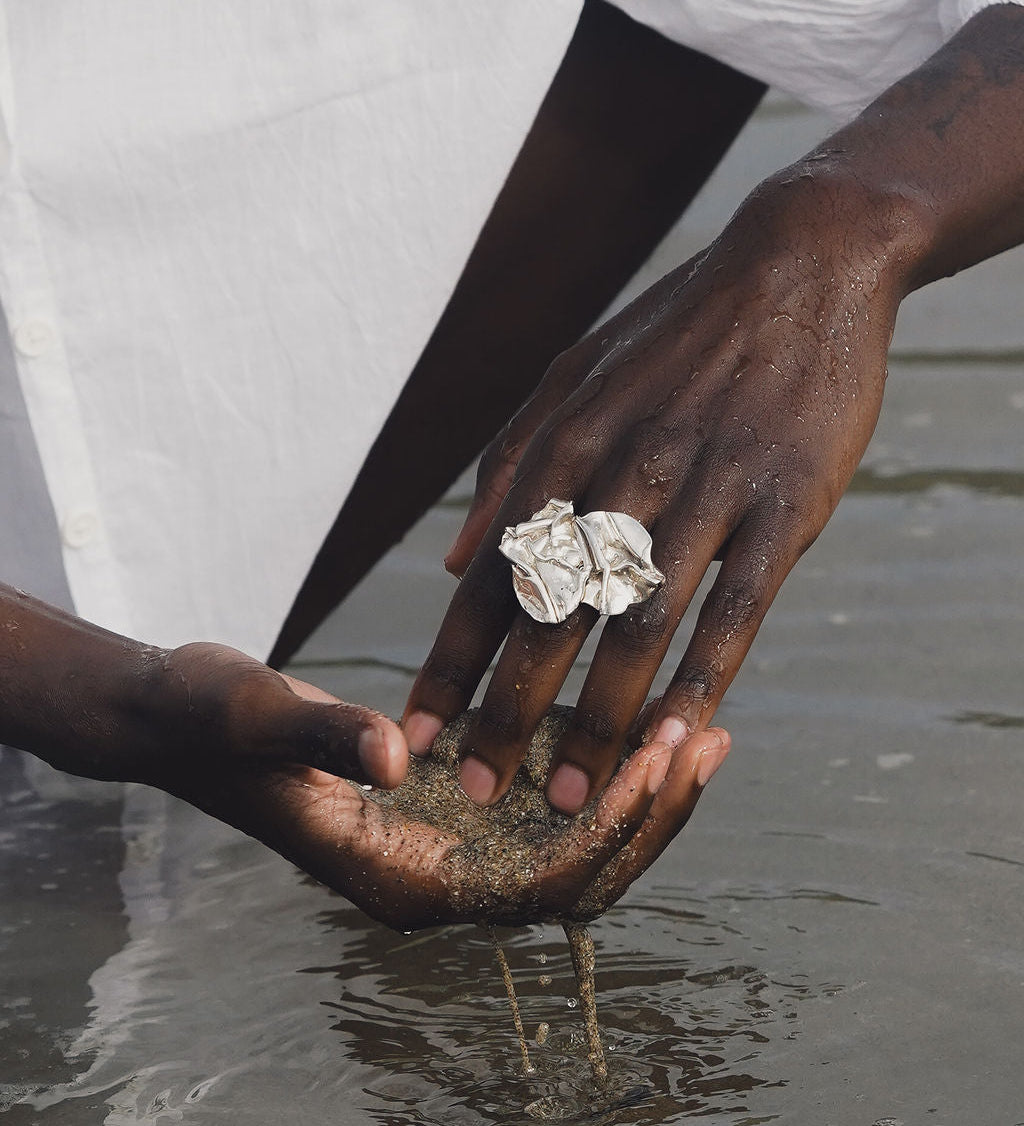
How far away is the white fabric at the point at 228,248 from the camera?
2012mm

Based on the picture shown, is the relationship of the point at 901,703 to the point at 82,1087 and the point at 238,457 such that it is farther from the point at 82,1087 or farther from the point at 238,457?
the point at 82,1087

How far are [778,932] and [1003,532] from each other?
121 cm

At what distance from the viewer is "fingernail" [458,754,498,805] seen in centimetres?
160

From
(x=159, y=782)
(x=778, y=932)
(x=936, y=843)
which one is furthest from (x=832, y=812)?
(x=159, y=782)

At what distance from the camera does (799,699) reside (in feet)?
8.34

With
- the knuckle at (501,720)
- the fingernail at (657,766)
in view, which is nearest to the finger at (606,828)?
the fingernail at (657,766)

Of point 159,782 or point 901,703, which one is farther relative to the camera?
point 901,703

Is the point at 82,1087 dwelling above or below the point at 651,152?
below

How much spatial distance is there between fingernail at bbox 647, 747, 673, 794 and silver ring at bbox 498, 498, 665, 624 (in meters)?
0.13

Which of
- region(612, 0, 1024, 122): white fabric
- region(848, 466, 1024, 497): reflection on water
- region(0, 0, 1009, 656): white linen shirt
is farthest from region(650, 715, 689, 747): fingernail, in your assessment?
region(848, 466, 1024, 497): reflection on water

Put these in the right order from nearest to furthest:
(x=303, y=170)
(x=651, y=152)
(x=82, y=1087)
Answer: (x=82, y=1087), (x=303, y=170), (x=651, y=152)

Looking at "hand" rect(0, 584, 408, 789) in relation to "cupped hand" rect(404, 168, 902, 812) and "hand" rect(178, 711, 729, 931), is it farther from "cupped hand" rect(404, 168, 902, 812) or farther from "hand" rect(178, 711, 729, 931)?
"cupped hand" rect(404, 168, 902, 812)

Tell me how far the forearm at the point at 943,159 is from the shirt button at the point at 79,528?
951 mm

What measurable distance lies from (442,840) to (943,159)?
0.89 m
